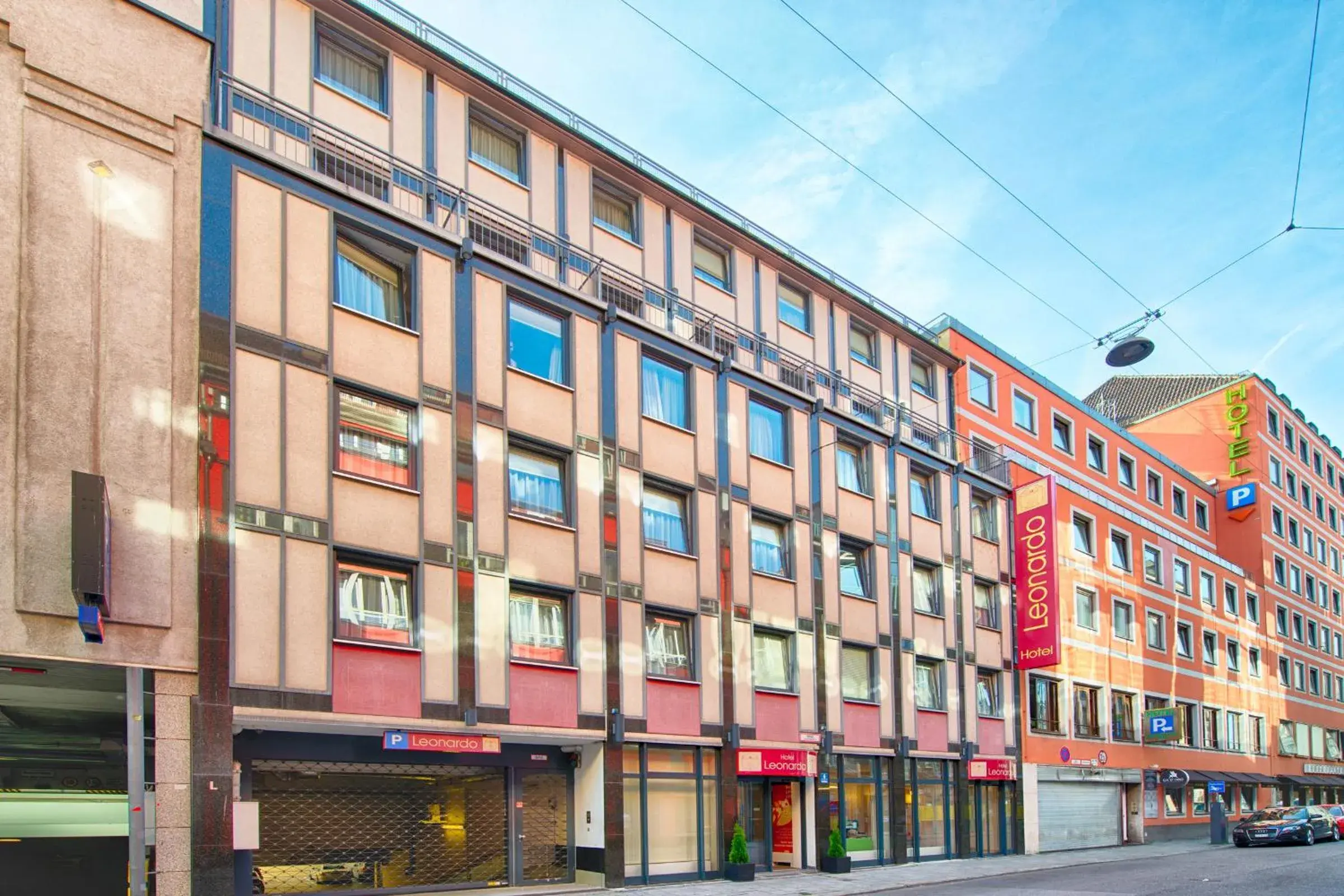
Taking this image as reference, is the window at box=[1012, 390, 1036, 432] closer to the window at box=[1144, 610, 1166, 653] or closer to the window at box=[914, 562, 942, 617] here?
the window at box=[914, 562, 942, 617]

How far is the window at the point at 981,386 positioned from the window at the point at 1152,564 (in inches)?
484

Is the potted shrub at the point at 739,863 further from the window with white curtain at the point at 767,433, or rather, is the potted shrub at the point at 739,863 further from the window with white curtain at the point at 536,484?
the window with white curtain at the point at 767,433

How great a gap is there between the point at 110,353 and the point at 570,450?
907 cm

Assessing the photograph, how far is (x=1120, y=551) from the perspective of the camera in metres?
44.8

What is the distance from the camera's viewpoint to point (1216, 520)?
5778 cm

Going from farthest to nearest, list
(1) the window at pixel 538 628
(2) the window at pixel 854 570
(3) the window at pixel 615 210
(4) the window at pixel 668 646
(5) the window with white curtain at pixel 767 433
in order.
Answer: (2) the window at pixel 854 570 → (5) the window with white curtain at pixel 767 433 → (3) the window at pixel 615 210 → (4) the window at pixel 668 646 → (1) the window at pixel 538 628

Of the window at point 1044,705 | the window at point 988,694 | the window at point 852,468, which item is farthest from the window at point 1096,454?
the window at point 852,468

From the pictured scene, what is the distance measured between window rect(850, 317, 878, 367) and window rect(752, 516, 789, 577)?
24.6ft

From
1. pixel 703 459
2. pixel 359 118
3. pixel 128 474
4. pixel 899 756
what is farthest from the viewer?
pixel 899 756

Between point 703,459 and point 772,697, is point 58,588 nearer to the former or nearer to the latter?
point 703,459

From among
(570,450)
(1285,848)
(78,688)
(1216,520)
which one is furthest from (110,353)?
(1216,520)

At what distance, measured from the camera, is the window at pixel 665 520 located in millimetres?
25266

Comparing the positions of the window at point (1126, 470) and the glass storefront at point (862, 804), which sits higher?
the window at point (1126, 470)

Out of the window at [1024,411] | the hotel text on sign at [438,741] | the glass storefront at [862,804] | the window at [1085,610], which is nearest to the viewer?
the hotel text on sign at [438,741]
